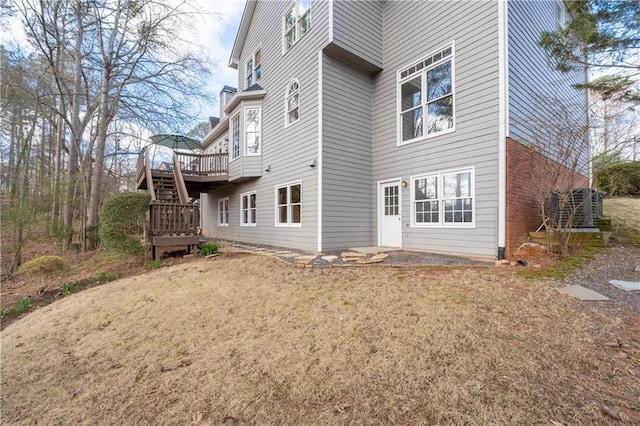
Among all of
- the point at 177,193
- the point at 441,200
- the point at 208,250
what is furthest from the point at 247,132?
the point at 441,200

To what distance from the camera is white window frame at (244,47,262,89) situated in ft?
37.8

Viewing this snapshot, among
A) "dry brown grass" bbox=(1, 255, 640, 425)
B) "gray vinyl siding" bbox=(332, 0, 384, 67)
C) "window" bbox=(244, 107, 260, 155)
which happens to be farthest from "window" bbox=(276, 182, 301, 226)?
"dry brown grass" bbox=(1, 255, 640, 425)

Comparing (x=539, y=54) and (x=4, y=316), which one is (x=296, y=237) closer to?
(x=4, y=316)

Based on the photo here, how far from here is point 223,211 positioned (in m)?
14.2

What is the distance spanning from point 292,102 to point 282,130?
0.98 m

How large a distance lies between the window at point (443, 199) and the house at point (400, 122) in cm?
3

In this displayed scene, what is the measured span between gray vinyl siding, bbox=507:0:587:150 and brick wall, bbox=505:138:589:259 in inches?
15.6

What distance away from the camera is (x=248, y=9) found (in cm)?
1182

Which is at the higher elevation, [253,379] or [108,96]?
[108,96]

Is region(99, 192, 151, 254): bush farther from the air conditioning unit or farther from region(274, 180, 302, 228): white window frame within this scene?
the air conditioning unit

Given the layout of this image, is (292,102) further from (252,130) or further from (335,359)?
(335,359)

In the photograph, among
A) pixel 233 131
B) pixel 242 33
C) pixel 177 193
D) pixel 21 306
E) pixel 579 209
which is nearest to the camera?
pixel 21 306

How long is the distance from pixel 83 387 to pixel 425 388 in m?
3.07

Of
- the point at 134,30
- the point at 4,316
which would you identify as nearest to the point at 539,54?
the point at 4,316
